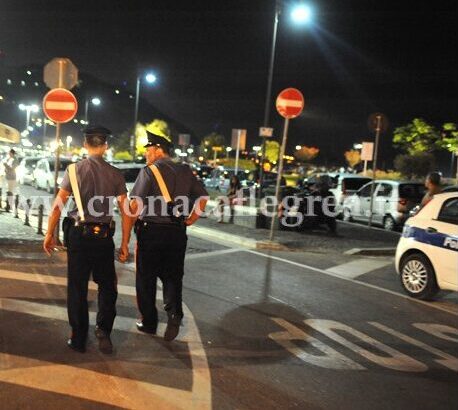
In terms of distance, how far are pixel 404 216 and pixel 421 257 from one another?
898 cm

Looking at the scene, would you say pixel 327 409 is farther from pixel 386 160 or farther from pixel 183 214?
pixel 386 160

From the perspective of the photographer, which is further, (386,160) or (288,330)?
(386,160)

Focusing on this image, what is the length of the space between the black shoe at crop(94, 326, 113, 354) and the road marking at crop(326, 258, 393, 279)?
5.59m

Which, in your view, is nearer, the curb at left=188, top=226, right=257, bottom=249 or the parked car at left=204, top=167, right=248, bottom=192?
the curb at left=188, top=226, right=257, bottom=249

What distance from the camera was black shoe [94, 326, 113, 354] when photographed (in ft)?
16.2

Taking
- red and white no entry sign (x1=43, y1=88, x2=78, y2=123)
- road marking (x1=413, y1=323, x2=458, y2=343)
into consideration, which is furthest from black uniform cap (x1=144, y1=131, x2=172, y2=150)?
red and white no entry sign (x1=43, y1=88, x2=78, y2=123)

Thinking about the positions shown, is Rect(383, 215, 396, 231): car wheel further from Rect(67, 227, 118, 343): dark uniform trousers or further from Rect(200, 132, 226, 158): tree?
Rect(200, 132, 226, 158): tree

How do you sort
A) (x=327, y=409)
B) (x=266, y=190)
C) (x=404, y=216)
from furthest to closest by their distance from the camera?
1. (x=266, y=190)
2. (x=404, y=216)
3. (x=327, y=409)

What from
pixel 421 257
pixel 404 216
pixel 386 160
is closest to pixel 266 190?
pixel 404 216

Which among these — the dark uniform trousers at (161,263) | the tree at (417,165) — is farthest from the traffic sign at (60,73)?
the tree at (417,165)

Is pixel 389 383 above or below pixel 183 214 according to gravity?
below

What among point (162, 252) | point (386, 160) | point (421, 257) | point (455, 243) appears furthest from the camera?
point (386, 160)

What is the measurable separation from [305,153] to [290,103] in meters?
104

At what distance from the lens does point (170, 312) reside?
210 inches
